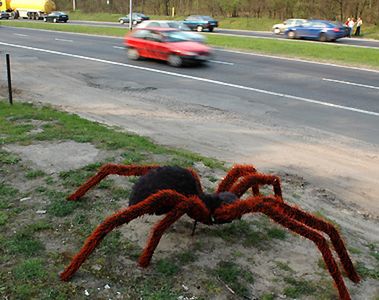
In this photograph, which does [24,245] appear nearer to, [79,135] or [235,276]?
[235,276]

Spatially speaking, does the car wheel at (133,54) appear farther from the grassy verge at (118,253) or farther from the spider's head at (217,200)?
the spider's head at (217,200)

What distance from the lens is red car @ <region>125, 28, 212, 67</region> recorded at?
18719mm

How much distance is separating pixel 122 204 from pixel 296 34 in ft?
98.7

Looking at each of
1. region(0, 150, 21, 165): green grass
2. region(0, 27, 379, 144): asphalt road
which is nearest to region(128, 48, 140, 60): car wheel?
region(0, 27, 379, 144): asphalt road

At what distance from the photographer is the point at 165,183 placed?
4.31m

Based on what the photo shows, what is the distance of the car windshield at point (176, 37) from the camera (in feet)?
64.2

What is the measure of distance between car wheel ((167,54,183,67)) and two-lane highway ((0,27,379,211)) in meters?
0.34

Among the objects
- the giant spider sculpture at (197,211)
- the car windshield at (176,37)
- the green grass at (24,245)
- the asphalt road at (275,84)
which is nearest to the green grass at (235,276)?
the giant spider sculpture at (197,211)

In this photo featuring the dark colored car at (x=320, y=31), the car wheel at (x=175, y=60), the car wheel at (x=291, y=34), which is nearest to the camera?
the car wheel at (x=175, y=60)

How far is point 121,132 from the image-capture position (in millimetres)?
9125

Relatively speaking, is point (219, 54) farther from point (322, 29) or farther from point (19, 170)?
point (19, 170)

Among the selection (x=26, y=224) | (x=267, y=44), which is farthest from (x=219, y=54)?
(x=26, y=224)

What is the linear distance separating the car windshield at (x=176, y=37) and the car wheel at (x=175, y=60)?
37.5 inches

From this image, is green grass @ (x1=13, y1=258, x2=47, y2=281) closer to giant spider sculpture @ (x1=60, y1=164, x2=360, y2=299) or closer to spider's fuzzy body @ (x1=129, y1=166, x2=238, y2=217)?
giant spider sculpture @ (x1=60, y1=164, x2=360, y2=299)
